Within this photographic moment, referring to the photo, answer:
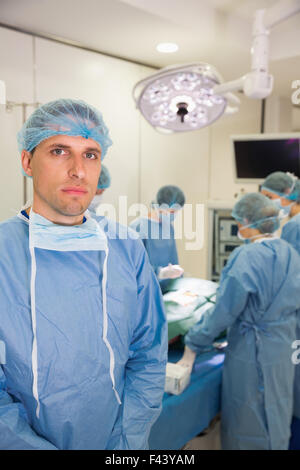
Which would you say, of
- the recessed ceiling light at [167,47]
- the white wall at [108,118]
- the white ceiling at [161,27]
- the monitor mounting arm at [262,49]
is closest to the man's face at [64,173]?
the white wall at [108,118]

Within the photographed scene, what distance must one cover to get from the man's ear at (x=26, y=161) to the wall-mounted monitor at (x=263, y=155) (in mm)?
2126

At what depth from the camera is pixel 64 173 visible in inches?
37.7

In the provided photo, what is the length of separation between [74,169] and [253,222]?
119 centimetres

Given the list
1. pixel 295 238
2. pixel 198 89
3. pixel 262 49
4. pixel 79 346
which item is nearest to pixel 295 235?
pixel 295 238

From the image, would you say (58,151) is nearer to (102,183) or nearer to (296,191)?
(102,183)

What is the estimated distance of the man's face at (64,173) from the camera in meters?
0.96

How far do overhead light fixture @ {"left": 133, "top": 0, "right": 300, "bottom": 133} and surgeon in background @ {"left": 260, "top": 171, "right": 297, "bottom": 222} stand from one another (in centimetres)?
84

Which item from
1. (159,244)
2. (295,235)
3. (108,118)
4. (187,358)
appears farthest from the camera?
(295,235)

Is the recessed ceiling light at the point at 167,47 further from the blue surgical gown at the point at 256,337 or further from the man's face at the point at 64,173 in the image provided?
the man's face at the point at 64,173

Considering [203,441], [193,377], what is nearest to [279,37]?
[193,377]

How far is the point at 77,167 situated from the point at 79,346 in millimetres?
477

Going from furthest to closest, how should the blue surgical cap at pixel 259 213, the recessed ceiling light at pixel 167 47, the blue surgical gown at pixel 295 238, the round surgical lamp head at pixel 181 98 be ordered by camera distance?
the blue surgical gown at pixel 295 238 < the recessed ceiling light at pixel 167 47 < the blue surgical cap at pixel 259 213 < the round surgical lamp head at pixel 181 98

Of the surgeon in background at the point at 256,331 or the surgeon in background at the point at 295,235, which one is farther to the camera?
the surgeon in background at the point at 295,235
